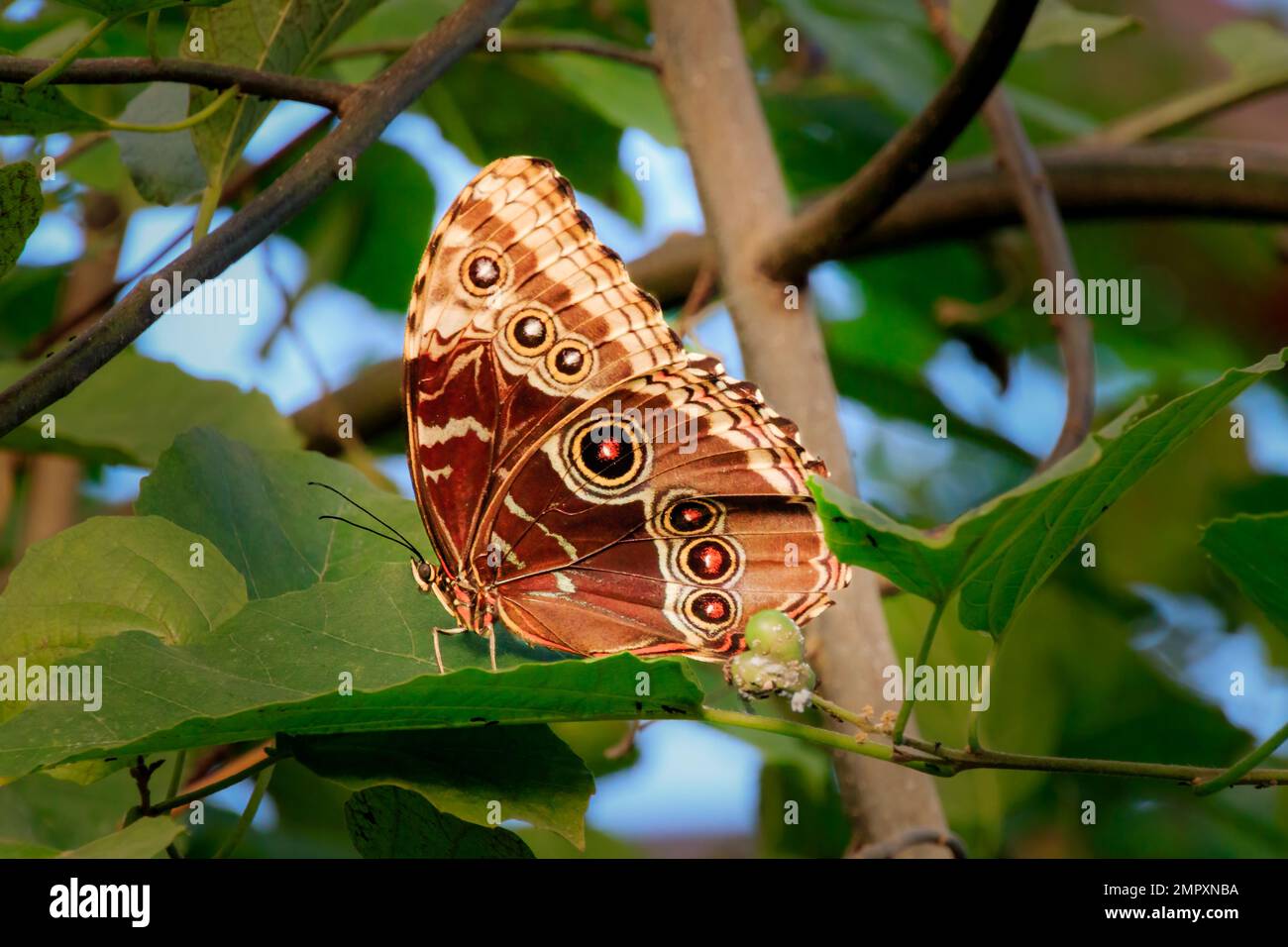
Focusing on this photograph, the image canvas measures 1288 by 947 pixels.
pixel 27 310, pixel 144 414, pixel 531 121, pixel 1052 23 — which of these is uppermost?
pixel 531 121

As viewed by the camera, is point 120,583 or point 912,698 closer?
point 912,698

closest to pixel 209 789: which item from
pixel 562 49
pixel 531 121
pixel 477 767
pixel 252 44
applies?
pixel 477 767

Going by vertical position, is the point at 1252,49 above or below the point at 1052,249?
above

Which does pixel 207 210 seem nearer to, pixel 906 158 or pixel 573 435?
pixel 573 435

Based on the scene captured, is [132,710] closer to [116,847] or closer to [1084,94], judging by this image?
[116,847]

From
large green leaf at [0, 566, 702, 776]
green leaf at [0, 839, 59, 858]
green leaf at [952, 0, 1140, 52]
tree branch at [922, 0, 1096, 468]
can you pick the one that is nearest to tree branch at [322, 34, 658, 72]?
tree branch at [922, 0, 1096, 468]

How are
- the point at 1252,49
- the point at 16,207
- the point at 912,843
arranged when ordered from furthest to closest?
the point at 1252,49
the point at 912,843
the point at 16,207

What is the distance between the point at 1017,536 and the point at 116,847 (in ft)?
1.99

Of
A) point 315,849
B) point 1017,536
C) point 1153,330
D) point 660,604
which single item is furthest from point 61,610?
point 1153,330

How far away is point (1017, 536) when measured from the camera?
0.77 m

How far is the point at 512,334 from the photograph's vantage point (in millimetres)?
1133

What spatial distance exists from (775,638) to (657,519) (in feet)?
1.11

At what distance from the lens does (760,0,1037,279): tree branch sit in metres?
0.95

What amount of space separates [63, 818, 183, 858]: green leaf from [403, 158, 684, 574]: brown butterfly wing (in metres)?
0.38
